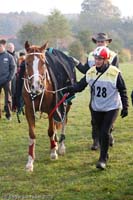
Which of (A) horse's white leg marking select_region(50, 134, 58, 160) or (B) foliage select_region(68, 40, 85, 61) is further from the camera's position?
(B) foliage select_region(68, 40, 85, 61)

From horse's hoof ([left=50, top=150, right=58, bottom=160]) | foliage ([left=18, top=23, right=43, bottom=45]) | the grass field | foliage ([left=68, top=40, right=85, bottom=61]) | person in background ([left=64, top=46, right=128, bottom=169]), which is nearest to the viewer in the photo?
the grass field

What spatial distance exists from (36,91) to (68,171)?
1.30 m

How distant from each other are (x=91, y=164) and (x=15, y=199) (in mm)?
1854

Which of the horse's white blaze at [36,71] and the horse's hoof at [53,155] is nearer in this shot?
the horse's white blaze at [36,71]

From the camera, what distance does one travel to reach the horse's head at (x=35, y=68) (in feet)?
20.5

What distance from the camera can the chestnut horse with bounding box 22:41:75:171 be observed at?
631 centimetres

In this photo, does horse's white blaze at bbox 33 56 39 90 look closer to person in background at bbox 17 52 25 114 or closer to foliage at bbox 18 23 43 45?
person in background at bbox 17 52 25 114

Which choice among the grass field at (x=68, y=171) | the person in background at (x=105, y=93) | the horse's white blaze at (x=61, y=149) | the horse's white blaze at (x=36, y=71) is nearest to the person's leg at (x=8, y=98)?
the grass field at (x=68, y=171)

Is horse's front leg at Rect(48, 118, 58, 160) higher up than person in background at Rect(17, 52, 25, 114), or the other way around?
person in background at Rect(17, 52, 25, 114)

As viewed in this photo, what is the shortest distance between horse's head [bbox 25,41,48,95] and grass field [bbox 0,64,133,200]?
49.5 inches

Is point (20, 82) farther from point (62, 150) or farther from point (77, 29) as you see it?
point (77, 29)

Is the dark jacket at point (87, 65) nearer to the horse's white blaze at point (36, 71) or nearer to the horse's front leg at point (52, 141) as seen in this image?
the horse's front leg at point (52, 141)

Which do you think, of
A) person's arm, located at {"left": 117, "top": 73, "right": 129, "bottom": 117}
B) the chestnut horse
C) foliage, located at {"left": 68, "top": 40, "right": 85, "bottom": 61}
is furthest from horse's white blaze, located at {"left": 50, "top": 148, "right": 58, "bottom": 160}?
foliage, located at {"left": 68, "top": 40, "right": 85, "bottom": 61}

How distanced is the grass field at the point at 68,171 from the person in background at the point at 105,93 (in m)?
0.40
